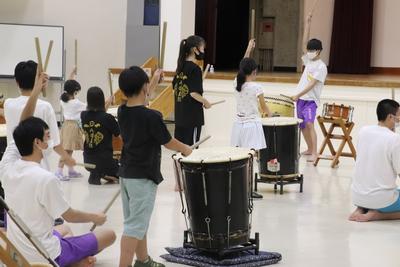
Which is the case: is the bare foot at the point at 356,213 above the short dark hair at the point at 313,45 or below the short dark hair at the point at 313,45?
below

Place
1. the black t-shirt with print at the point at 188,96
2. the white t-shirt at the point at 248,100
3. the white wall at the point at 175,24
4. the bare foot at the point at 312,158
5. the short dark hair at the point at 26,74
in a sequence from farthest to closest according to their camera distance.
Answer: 1. the white wall at the point at 175,24
2. the bare foot at the point at 312,158
3. the white t-shirt at the point at 248,100
4. the black t-shirt with print at the point at 188,96
5. the short dark hair at the point at 26,74

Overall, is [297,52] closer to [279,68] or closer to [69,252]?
[279,68]

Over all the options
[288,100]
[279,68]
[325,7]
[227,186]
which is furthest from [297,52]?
[227,186]

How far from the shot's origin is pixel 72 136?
816cm

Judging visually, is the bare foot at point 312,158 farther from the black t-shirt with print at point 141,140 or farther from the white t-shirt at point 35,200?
the white t-shirt at point 35,200

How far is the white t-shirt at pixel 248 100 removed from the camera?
23.3 ft

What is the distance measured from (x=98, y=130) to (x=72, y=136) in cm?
56

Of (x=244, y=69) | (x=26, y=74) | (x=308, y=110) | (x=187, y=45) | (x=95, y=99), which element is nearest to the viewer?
(x=26, y=74)

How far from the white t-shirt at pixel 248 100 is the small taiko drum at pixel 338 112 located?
236 cm

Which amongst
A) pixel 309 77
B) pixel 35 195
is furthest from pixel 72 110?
pixel 35 195

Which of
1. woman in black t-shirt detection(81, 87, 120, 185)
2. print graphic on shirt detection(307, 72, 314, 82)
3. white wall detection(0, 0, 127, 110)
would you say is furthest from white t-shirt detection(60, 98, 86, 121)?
white wall detection(0, 0, 127, 110)

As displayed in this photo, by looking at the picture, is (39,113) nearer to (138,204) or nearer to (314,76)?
(138,204)

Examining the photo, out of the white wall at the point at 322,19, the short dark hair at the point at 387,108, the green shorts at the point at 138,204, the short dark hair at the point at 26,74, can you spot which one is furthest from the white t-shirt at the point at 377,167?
the white wall at the point at 322,19

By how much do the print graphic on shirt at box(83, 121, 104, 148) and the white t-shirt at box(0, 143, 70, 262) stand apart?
11.4 ft
